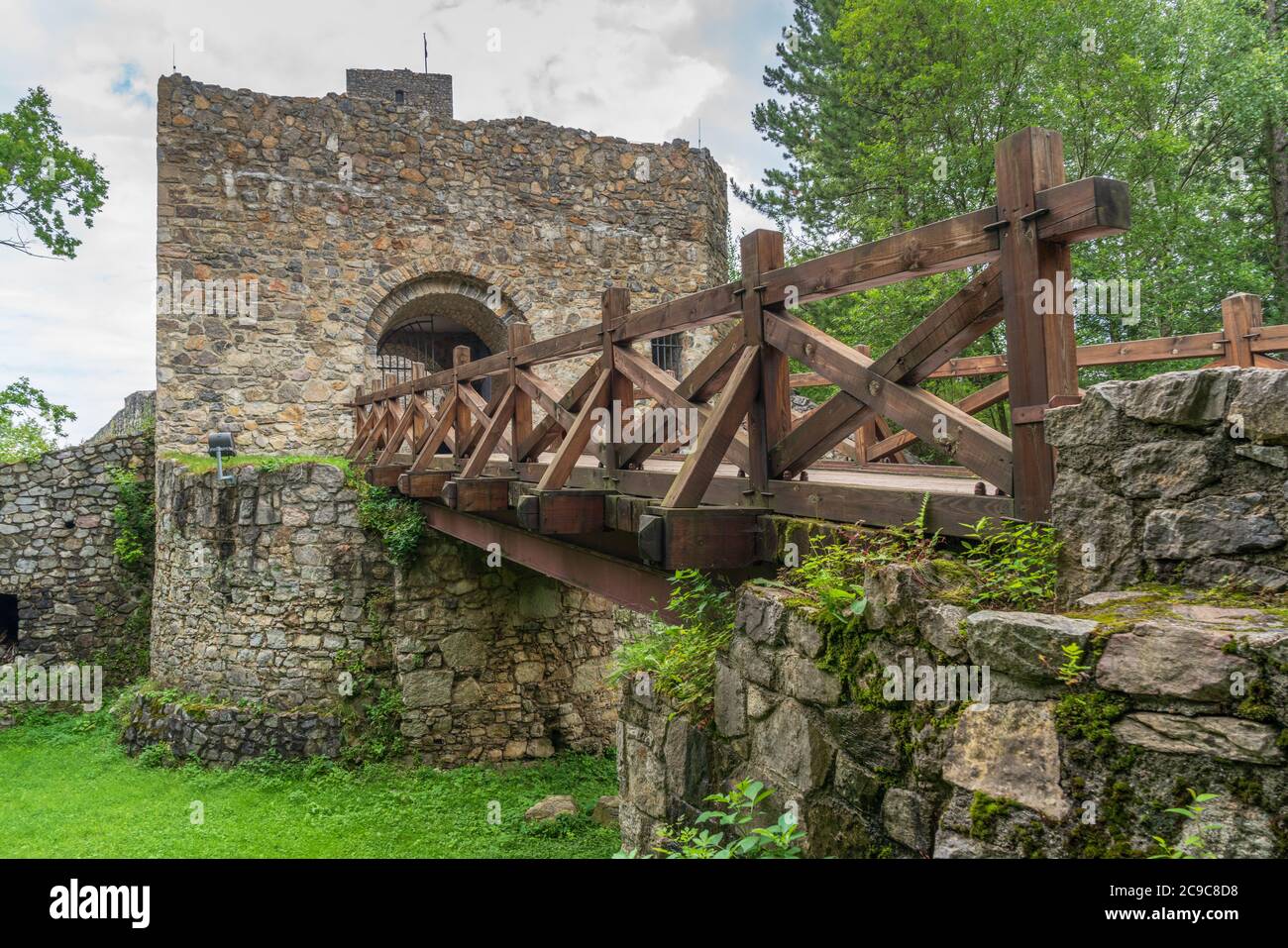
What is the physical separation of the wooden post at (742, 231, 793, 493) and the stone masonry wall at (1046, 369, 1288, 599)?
118 cm

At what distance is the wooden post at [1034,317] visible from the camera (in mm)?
2303

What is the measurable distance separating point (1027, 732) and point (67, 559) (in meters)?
12.9

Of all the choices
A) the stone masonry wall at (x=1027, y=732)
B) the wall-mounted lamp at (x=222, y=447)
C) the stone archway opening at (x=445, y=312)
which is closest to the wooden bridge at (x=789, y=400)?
the stone masonry wall at (x=1027, y=732)

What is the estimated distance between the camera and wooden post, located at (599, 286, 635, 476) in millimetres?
4207

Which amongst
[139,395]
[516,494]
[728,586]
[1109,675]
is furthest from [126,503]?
[1109,675]

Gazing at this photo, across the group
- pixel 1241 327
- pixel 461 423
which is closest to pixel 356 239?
pixel 461 423

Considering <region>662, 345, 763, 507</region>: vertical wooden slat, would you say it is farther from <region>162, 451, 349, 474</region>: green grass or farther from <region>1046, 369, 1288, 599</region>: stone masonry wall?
<region>162, 451, 349, 474</region>: green grass

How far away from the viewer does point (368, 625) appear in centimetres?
877

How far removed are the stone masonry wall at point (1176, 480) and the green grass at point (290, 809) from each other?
5661 millimetres

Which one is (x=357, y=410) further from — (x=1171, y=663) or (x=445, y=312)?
(x=1171, y=663)

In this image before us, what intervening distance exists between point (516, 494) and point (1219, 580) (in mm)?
3976

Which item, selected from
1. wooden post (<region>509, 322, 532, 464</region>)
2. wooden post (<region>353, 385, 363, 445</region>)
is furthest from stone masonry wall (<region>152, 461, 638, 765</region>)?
wooden post (<region>509, 322, 532, 464</region>)

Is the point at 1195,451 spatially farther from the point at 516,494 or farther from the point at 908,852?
the point at 516,494

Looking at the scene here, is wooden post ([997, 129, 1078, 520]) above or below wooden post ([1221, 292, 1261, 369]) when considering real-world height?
below
